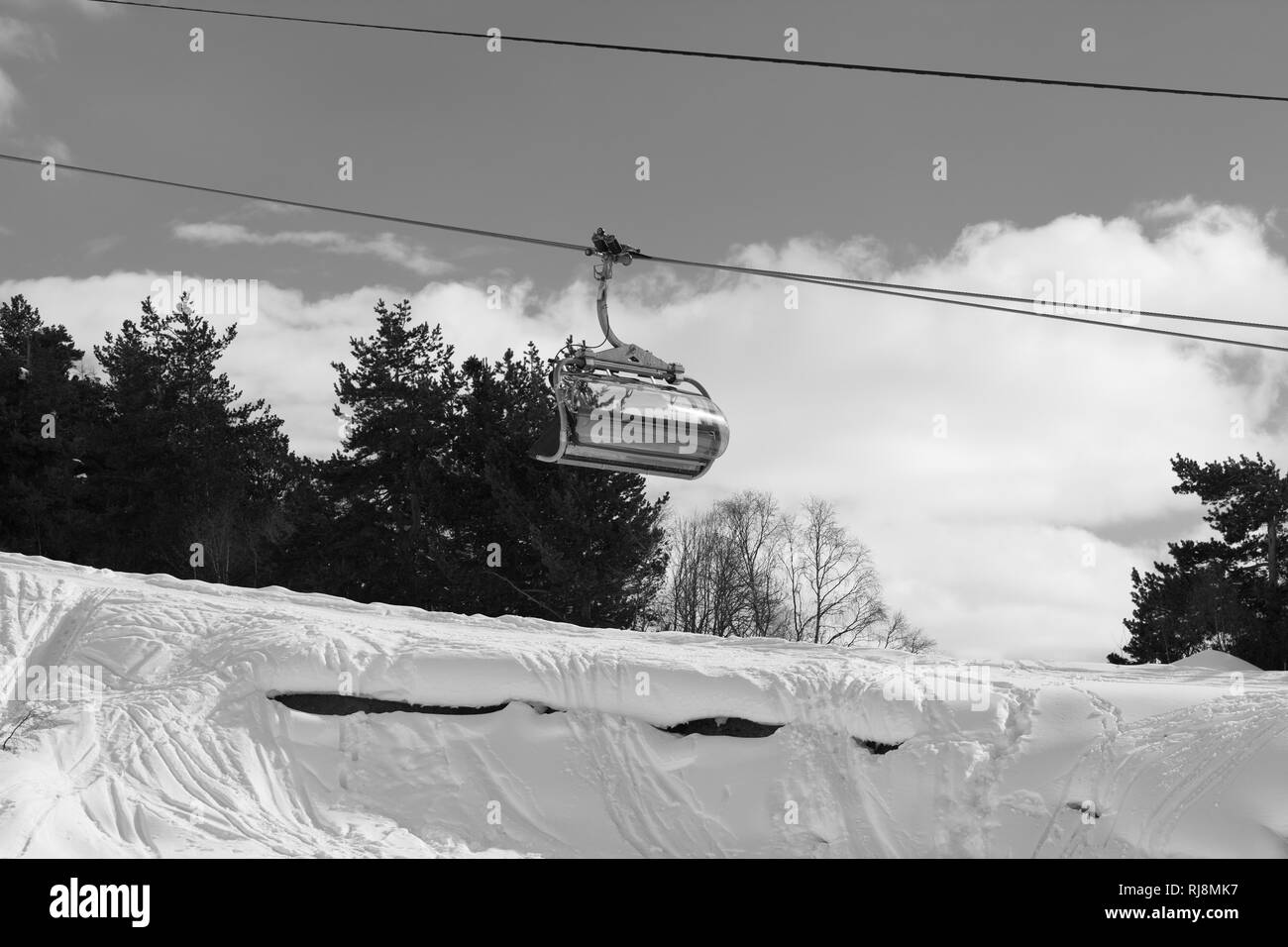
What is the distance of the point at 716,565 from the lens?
140ft

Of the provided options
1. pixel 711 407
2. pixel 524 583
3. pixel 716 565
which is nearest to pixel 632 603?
pixel 524 583

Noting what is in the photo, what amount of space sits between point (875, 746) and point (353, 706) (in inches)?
252

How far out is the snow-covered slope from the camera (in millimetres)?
Answer: 12102

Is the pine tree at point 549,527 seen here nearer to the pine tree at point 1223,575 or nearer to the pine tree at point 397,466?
the pine tree at point 397,466

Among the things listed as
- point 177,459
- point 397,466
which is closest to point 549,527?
point 397,466

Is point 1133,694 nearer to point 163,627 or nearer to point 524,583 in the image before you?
point 163,627

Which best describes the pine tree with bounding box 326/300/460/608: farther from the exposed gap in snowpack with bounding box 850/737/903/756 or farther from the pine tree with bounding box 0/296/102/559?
the exposed gap in snowpack with bounding box 850/737/903/756

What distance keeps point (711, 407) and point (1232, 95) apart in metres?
4.64

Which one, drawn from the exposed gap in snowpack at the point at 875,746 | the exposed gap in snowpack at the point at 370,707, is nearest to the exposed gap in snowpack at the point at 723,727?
the exposed gap in snowpack at the point at 370,707

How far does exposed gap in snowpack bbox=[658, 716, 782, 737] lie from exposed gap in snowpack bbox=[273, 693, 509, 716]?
7.38 feet

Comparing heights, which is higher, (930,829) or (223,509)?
(223,509)

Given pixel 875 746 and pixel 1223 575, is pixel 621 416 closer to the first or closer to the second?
pixel 875 746

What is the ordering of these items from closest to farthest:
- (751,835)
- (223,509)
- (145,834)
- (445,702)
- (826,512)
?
(145,834), (751,835), (445,702), (223,509), (826,512)

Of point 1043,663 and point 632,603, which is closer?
point 1043,663
